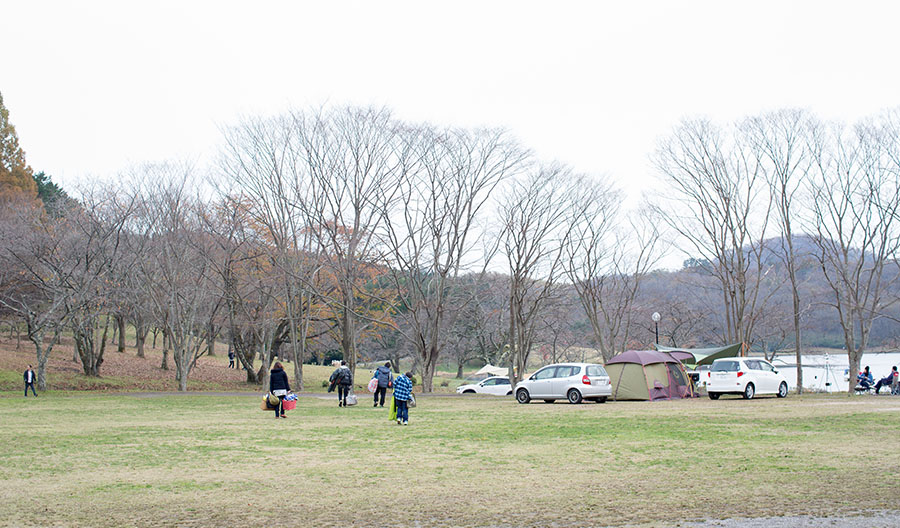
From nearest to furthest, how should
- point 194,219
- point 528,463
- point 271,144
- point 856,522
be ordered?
point 856,522, point 528,463, point 271,144, point 194,219

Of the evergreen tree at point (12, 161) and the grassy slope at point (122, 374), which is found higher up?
the evergreen tree at point (12, 161)

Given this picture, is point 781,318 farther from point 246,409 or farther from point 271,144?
point 246,409

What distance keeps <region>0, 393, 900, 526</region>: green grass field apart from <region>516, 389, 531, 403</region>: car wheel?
782 cm

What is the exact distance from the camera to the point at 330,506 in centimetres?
748

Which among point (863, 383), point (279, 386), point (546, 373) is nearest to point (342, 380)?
point (279, 386)

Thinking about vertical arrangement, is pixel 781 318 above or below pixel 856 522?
above

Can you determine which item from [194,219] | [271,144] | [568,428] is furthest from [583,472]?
[194,219]

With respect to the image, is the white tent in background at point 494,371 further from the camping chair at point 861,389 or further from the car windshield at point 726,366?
the car windshield at point 726,366

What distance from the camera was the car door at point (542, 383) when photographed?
83.7ft

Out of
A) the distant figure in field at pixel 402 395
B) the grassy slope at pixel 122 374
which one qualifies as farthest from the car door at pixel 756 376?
the grassy slope at pixel 122 374

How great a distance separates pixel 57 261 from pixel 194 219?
19.5 ft

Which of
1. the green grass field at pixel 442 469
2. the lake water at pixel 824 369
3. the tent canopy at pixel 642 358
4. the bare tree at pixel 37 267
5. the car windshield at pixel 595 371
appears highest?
the bare tree at pixel 37 267

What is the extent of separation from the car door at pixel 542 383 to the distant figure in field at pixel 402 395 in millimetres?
9688

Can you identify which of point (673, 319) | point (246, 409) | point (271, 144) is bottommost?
point (246, 409)
